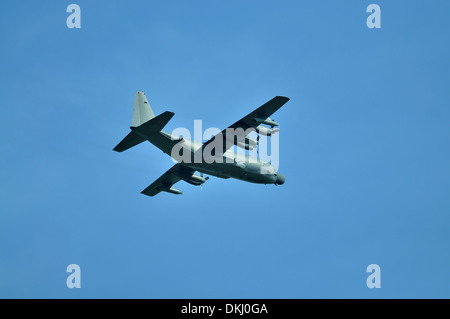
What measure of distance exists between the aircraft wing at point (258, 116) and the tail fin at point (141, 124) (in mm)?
3508

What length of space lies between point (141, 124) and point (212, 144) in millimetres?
4282

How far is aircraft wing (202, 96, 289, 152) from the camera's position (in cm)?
3197

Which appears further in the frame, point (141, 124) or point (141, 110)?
point (141, 110)

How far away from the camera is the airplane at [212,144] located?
33000mm

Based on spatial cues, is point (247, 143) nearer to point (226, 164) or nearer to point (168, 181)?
point (226, 164)

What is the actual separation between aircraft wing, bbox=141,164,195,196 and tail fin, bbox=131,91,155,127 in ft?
14.8

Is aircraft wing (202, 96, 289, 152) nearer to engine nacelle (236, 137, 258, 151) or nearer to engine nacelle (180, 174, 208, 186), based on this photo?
engine nacelle (236, 137, 258, 151)

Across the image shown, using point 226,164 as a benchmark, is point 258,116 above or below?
above

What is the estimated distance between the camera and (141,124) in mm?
34188

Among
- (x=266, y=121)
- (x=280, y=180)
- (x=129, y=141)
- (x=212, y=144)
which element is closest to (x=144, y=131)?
(x=129, y=141)

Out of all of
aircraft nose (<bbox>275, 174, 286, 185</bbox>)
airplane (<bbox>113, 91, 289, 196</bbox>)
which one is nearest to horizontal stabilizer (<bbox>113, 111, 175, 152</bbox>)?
airplane (<bbox>113, 91, 289, 196</bbox>)

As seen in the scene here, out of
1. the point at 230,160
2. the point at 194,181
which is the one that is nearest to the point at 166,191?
the point at 194,181

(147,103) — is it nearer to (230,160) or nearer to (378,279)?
(230,160)

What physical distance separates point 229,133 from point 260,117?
2197mm
